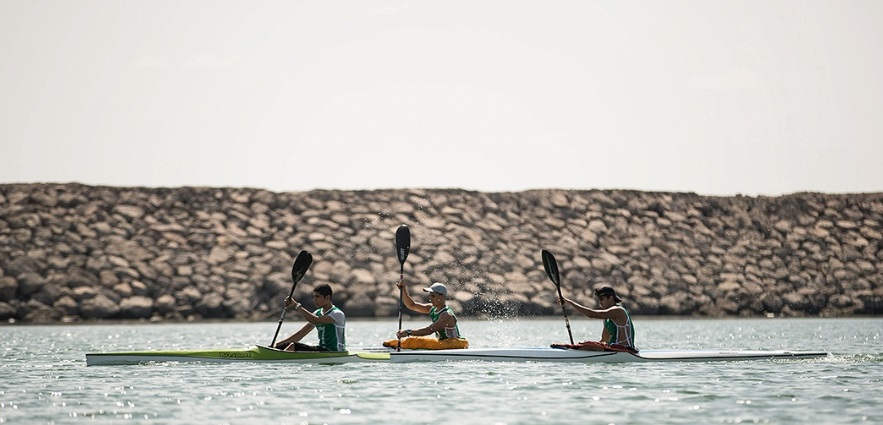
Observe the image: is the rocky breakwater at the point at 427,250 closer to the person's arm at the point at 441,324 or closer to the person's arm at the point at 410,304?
the person's arm at the point at 410,304

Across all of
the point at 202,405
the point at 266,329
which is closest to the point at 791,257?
the point at 266,329

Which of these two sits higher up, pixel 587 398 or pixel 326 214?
pixel 326 214

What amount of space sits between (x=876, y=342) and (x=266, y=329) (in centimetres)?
1549

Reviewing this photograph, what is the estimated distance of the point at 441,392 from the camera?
15.2 metres

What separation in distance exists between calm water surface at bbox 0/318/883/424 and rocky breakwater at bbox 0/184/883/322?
14463 mm

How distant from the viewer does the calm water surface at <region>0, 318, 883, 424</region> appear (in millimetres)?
12875

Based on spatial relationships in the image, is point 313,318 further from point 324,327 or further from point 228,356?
Answer: point 228,356

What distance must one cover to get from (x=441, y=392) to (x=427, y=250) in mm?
26957

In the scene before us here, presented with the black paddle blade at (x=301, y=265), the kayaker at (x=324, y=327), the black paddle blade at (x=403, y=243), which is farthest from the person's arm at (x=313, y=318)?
the black paddle blade at (x=403, y=243)

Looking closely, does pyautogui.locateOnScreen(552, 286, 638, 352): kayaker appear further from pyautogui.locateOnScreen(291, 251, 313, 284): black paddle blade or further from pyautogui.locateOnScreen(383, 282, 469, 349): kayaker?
pyautogui.locateOnScreen(291, 251, 313, 284): black paddle blade

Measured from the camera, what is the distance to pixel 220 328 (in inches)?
1368

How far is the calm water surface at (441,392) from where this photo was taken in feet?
42.2

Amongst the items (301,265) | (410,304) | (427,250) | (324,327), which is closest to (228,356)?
(324,327)

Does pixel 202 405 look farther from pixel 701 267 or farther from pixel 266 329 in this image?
pixel 701 267
